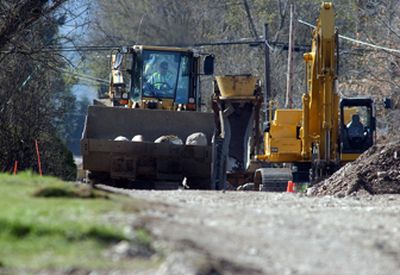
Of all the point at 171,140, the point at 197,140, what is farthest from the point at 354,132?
the point at 171,140

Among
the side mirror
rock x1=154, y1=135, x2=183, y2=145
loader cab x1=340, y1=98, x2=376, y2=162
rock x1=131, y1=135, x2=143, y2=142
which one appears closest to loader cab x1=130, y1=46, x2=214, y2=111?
the side mirror

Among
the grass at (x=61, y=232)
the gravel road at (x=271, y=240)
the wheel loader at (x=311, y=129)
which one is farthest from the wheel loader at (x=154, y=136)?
the grass at (x=61, y=232)

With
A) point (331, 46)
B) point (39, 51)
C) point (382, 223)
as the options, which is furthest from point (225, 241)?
point (331, 46)

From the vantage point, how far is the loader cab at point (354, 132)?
29.0 m

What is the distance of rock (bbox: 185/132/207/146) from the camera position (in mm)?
22547

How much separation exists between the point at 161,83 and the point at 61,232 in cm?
1693

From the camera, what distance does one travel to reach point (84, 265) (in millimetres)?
8969

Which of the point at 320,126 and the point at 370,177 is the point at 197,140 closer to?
the point at 370,177

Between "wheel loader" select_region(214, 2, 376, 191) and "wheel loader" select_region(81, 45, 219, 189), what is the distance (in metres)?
1.80

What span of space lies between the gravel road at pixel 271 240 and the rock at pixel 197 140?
8.87 meters

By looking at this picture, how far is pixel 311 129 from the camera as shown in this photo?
2900 centimetres

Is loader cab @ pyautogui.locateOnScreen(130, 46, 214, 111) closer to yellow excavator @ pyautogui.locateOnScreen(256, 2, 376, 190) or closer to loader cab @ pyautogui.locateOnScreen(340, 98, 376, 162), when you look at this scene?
yellow excavator @ pyautogui.locateOnScreen(256, 2, 376, 190)

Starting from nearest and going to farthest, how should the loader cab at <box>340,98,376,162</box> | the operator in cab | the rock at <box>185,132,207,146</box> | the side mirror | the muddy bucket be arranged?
the rock at <box>185,132,207,146</box>, the side mirror, the operator in cab, the muddy bucket, the loader cab at <box>340,98,376,162</box>

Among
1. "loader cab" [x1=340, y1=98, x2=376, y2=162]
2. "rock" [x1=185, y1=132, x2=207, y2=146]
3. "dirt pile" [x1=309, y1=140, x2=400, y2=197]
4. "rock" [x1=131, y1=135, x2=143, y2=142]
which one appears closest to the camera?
"dirt pile" [x1=309, y1=140, x2=400, y2=197]
